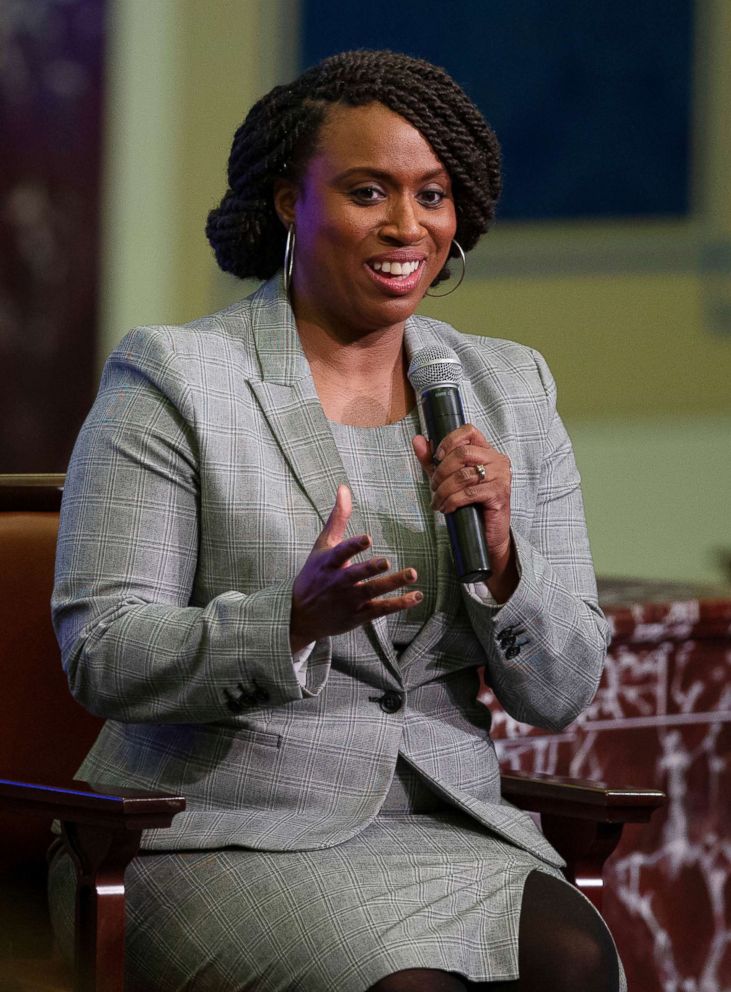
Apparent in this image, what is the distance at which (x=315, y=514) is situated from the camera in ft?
6.17

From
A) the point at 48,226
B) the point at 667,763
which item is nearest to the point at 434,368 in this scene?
the point at 667,763

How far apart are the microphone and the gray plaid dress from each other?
9.6 inches

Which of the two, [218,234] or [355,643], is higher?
[218,234]

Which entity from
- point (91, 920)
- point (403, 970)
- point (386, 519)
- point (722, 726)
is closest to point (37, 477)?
point (386, 519)

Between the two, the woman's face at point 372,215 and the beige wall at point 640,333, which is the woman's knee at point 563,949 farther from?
the beige wall at point 640,333

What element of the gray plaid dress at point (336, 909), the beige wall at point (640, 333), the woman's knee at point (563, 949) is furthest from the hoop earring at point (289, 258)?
the beige wall at point (640, 333)

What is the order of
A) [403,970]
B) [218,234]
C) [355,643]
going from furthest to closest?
[218,234] < [355,643] < [403,970]

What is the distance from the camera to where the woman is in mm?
1719

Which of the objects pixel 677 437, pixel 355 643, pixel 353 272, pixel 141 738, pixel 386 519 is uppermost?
pixel 353 272

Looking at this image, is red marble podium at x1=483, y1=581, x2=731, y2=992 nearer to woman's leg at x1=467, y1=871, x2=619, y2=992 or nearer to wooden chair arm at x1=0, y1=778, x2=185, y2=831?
woman's leg at x1=467, y1=871, x2=619, y2=992

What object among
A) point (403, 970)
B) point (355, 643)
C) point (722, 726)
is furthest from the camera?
point (722, 726)

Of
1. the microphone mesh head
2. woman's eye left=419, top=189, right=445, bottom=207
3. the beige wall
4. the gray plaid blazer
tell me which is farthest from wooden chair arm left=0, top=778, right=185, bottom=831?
the beige wall

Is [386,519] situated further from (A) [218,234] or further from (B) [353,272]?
(A) [218,234]

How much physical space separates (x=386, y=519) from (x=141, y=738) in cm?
39
